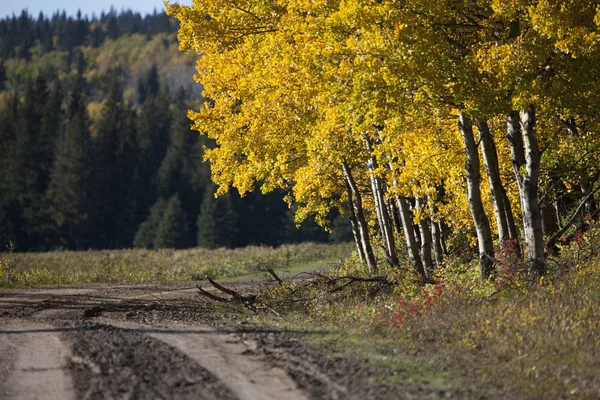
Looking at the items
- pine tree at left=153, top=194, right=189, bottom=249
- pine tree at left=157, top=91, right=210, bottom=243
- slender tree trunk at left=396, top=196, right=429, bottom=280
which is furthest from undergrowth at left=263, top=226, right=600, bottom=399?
pine tree at left=157, top=91, right=210, bottom=243

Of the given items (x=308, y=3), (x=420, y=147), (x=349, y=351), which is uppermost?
(x=308, y=3)

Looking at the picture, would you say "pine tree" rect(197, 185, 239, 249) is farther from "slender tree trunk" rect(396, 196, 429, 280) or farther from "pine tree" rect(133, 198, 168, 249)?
"slender tree trunk" rect(396, 196, 429, 280)

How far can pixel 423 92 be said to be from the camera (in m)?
12.3

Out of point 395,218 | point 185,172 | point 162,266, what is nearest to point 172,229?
point 185,172

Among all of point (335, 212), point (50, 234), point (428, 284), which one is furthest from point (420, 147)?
point (335, 212)

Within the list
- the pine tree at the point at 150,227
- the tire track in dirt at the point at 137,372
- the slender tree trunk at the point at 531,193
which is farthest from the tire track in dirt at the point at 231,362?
the pine tree at the point at 150,227

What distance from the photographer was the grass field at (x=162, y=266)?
88.7ft

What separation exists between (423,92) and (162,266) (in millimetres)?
24616

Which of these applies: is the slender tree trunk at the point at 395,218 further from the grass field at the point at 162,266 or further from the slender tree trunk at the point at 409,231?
the slender tree trunk at the point at 409,231

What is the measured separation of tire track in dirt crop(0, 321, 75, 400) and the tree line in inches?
256

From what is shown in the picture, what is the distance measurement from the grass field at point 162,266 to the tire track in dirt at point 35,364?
13.2 metres

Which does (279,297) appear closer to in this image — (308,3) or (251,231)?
(308,3)

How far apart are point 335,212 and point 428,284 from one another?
10045cm

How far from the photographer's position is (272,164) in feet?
70.3
